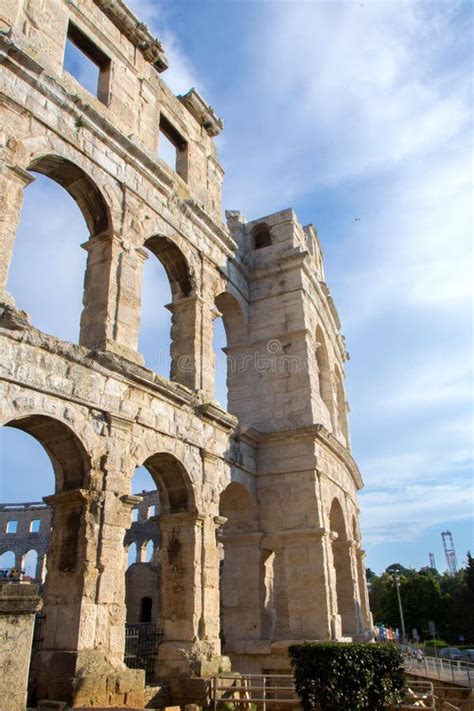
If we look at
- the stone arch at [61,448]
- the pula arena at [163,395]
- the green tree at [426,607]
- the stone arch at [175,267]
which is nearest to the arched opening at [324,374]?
the pula arena at [163,395]

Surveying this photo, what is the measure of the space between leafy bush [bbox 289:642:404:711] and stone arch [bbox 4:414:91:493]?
154 inches

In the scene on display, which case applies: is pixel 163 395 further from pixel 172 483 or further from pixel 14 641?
pixel 14 641

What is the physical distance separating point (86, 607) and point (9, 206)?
548 cm

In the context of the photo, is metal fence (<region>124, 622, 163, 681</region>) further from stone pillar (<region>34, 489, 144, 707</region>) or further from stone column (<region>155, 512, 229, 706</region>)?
stone pillar (<region>34, 489, 144, 707</region>)

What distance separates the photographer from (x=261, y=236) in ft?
54.3

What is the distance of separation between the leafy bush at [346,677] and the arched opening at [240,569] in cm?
436

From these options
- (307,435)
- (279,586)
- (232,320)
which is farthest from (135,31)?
(279,586)

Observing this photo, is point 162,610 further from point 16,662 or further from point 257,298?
point 257,298

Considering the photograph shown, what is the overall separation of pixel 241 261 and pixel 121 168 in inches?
186

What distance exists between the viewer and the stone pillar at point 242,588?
39.9ft

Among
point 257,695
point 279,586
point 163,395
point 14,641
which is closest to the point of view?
point 14,641

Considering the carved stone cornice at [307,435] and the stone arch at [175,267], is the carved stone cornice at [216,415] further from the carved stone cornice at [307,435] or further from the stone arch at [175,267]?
the stone arch at [175,267]

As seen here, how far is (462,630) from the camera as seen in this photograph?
1583 inches

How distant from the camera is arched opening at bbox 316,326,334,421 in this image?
16656 mm
